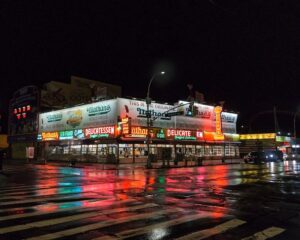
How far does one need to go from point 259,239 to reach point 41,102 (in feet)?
199

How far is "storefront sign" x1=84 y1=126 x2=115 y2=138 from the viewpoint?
150ft

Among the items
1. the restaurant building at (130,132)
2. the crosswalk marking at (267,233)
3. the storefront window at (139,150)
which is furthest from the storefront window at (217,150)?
the crosswalk marking at (267,233)

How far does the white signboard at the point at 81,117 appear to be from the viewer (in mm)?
46438

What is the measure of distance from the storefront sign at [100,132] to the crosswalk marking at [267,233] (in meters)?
38.0

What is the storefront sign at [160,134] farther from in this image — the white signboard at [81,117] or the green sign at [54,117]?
the green sign at [54,117]

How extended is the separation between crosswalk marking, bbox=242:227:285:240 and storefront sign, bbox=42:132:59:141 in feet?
170

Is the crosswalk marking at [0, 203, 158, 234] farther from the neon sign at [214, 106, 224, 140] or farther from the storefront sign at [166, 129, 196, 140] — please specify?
the neon sign at [214, 106, 224, 140]

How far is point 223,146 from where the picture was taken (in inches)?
2420

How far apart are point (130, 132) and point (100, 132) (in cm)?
645

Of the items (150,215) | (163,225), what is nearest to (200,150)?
(150,215)

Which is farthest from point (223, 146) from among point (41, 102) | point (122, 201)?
point (122, 201)

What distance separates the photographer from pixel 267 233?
763 centimetres

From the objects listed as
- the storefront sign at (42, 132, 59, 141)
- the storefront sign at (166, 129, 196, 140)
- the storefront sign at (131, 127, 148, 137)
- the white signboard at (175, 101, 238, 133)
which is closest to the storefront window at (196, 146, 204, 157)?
the storefront sign at (166, 129, 196, 140)

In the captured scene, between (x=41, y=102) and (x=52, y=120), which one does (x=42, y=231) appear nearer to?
(x=52, y=120)
